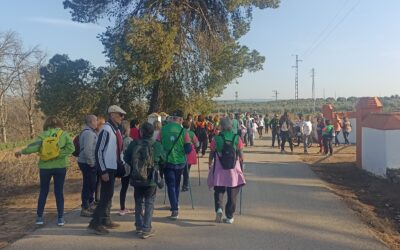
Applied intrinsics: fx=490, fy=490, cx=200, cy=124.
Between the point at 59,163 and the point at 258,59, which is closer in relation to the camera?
the point at 59,163

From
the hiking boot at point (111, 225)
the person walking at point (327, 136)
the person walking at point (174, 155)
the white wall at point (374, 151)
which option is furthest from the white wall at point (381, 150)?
the hiking boot at point (111, 225)

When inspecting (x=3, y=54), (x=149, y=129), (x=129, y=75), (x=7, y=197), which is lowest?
(x=7, y=197)

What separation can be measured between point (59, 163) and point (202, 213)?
8.38 ft

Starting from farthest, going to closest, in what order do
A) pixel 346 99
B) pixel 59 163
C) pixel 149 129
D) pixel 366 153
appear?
pixel 346 99 < pixel 366 153 < pixel 59 163 < pixel 149 129

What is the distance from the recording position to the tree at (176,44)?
1998cm

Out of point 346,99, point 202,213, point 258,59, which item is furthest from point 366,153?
point 346,99

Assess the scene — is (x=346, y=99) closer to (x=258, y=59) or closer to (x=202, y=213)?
(x=258, y=59)

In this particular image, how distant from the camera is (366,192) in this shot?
1154cm

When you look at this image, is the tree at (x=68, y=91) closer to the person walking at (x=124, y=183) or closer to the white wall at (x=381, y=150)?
the white wall at (x=381, y=150)

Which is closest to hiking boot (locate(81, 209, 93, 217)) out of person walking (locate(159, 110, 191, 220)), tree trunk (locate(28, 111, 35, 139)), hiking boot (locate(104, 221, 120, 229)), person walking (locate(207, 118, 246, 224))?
hiking boot (locate(104, 221, 120, 229))

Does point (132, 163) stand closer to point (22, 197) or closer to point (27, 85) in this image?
point (22, 197)

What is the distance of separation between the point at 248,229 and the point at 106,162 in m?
2.33

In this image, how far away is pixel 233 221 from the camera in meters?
7.80

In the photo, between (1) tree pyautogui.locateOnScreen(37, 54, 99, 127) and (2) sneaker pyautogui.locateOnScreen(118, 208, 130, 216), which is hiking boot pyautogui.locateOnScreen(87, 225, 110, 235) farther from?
(1) tree pyautogui.locateOnScreen(37, 54, 99, 127)
